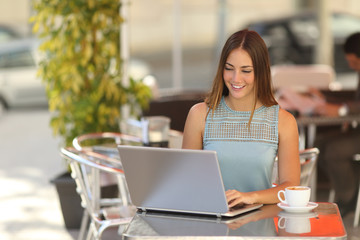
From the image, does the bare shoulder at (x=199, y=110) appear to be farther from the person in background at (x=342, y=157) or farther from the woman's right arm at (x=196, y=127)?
the person in background at (x=342, y=157)

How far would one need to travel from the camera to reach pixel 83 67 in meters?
5.07

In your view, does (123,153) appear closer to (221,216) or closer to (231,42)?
(221,216)

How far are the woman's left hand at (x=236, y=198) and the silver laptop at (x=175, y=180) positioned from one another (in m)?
0.03

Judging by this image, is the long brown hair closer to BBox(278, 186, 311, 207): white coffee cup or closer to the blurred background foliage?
BBox(278, 186, 311, 207): white coffee cup

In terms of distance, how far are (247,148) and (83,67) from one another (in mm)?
2660

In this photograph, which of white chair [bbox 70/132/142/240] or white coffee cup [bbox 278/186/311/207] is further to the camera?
white chair [bbox 70/132/142/240]

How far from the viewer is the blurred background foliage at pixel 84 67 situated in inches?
194

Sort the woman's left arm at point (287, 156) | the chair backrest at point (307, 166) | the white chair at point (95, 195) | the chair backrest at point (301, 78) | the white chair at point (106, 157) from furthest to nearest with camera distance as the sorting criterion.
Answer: the chair backrest at point (301, 78) < the white chair at point (106, 157) < the chair backrest at point (307, 166) < the white chair at point (95, 195) < the woman's left arm at point (287, 156)

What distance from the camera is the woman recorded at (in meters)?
2.60

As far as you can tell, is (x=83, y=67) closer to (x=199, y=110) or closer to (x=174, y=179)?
(x=199, y=110)

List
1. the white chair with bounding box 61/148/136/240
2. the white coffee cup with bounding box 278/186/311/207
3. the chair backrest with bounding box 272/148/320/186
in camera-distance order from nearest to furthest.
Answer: the white coffee cup with bounding box 278/186/311/207, the white chair with bounding box 61/148/136/240, the chair backrest with bounding box 272/148/320/186

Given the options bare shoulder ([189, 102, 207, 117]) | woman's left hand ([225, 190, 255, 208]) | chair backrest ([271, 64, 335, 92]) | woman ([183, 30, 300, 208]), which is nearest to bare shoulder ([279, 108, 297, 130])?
woman ([183, 30, 300, 208])

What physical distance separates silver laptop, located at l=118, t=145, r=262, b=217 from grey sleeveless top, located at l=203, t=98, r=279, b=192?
341mm

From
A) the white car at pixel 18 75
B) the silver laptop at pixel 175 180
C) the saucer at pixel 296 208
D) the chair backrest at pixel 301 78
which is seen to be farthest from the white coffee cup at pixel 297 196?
the white car at pixel 18 75
